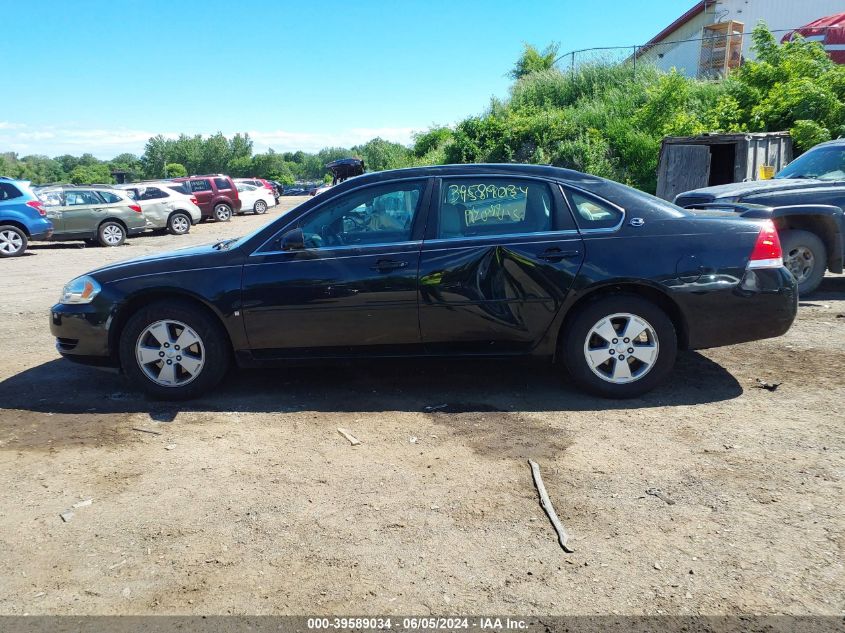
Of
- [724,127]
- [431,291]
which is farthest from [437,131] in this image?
[431,291]

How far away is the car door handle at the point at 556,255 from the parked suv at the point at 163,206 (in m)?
19.7

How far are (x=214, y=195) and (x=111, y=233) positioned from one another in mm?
8935

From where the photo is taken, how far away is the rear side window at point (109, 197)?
1942cm

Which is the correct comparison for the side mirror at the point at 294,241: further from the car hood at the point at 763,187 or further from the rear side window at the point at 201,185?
the rear side window at the point at 201,185

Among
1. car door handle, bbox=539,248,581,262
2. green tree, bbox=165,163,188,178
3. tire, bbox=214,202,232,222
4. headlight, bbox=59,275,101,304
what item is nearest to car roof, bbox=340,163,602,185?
car door handle, bbox=539,248,581,262

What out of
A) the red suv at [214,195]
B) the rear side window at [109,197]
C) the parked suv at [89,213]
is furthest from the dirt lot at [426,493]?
the red suv at [214,195]

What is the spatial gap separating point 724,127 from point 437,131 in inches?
925

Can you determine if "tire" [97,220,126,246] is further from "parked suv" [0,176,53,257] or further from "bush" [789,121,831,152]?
"bush" [789,121,831,152]

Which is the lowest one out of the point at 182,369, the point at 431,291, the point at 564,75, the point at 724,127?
the point at 182,369

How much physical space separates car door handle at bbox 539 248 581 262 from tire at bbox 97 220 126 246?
17258 mm

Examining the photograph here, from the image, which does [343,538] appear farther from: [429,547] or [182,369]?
[182,369]

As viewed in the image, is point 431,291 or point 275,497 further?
point 431,291

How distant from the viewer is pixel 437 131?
39250 mm

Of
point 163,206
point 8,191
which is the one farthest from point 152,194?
point 8,191
